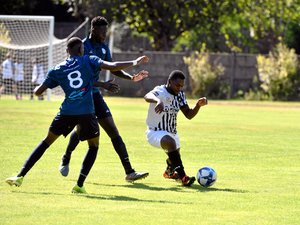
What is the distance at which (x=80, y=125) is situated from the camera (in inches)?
442

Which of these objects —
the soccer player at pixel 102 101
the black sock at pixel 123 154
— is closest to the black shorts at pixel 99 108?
the soccer player at pixel 102 101

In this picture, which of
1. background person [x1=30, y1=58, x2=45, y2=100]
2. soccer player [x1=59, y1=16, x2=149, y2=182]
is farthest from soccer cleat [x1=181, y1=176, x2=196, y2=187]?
background person [x1=30, y1=58, x2=45, y2=100]

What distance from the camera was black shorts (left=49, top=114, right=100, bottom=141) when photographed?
11188mm

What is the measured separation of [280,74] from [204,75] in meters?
3.36

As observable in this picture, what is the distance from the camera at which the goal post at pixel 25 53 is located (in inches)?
1307

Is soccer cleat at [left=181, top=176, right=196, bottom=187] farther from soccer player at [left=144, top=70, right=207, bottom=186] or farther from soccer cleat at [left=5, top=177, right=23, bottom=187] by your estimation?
soccer cleat at [left=5, top=177, right=23, bottom=187]

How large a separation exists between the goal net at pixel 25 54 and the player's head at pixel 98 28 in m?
20.2

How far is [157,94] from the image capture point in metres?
12.5

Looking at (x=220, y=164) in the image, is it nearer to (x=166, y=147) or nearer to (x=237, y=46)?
(x=166, y=147)

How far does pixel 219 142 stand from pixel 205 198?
26.3ft

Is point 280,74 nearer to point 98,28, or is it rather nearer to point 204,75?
point 204,75

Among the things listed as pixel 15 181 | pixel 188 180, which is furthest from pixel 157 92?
pixel 15 181

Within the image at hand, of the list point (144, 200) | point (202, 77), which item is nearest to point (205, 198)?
point (144, 200)

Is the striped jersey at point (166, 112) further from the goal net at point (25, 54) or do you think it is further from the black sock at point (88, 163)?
the goal net at point (25, 54)
